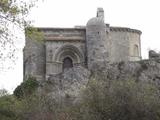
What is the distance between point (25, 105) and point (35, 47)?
18.6 m

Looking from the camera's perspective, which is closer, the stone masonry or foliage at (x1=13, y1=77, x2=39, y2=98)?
foliage at (x1=13, y1=77, x2=39, y2=98)

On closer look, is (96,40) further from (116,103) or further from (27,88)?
(116,103)

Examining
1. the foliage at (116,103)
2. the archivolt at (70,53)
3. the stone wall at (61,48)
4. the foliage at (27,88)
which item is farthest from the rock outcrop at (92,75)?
the archivolt at (70,53)

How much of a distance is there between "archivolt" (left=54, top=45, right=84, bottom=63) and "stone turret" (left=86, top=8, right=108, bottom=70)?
113 centimetres

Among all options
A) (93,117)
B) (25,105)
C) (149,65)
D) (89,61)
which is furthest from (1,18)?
(89,61)

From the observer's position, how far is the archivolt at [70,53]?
4700 centimetres

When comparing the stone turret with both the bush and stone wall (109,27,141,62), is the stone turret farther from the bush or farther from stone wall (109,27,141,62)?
the bush

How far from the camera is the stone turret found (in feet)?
152

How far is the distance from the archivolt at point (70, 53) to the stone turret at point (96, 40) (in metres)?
1.13

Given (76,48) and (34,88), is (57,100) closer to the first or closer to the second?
(34,88)

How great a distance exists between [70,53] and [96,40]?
9.96ft

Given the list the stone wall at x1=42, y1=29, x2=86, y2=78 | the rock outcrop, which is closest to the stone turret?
the stone wall at x1=42, y1=29, x2=86, y2=78

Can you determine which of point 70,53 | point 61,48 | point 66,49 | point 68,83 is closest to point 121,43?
point 70,53

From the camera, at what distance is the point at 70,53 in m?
47.4
